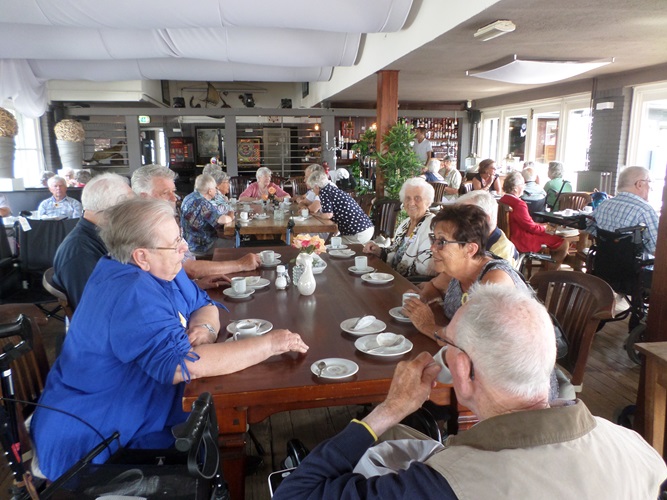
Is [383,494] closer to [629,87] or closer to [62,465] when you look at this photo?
[62,465]

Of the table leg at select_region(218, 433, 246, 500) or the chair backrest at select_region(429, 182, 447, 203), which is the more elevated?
the chair backrest at select_region(429, 182, 447, 203)

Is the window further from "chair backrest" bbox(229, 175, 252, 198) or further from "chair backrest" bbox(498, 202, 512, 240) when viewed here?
"chair backrest" bbox(498, 202, 512, 240)

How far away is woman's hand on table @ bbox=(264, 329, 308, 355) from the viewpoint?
1678 millimetres

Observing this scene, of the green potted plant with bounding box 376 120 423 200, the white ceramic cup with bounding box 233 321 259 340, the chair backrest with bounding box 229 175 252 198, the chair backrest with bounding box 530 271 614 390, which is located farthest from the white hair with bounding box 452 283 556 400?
the chair backrest with bounding box 229 175 252 198

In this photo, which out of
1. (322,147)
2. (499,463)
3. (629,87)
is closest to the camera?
(499,463)

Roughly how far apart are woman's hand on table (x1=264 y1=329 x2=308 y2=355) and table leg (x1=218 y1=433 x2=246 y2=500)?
298mm

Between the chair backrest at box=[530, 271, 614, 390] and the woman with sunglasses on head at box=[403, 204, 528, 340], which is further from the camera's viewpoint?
the chair backrest at box=[530, 271, 614, 390]

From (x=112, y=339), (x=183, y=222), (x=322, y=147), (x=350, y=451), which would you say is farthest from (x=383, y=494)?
(x=322, y=147)

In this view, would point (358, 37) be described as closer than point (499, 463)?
No

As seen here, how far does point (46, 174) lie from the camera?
6.98 metres

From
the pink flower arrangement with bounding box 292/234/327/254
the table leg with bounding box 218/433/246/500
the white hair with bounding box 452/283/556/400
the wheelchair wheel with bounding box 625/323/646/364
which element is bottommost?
the wheelchair wheel with bounding box 625/323/646/364

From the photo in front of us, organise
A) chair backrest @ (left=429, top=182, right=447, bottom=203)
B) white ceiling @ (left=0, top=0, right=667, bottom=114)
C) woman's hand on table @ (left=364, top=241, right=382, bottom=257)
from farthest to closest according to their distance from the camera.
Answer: chair backrest @ (left=429, top=182, right=447, bottom=203) < white ceiling @ (left=0, top=0, right=667, bottom=114) < woman's hand on table @ (left=364, top=241, right=382, bottom=257)

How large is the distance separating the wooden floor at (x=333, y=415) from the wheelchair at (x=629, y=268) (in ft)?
0.81

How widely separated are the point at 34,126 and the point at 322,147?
5942mm
